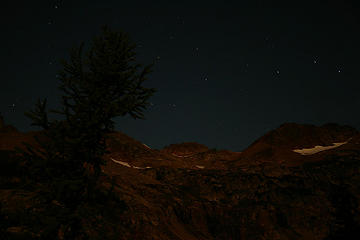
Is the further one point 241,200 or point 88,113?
point 241,200

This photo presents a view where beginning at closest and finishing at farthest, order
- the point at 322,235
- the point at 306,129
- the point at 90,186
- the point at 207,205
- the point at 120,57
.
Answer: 1. the point at 90,186
2. the point at 120,57
3. the point at 322,235
4. the point at 207,205
5. the point at 306,129

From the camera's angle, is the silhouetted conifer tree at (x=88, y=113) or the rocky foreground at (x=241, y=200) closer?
the silhouetted conifer tree at (x=88, y=113)

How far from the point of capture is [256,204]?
2316 cm

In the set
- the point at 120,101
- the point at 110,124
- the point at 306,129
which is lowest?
the point at 110,124

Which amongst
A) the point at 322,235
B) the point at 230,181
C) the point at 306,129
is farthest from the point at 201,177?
the point at 306,129

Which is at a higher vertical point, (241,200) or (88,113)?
(88,113)

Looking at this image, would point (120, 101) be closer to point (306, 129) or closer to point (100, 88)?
point (100, 88)

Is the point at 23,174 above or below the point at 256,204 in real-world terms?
above

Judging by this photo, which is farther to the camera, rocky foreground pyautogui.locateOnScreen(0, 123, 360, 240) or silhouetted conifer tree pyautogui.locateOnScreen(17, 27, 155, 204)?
rocky foreground pyautogui.locateOnScreen(0, 123, 360, 240)

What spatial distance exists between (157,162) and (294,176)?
73.8 ft

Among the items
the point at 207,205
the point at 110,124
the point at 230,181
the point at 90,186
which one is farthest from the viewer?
the point at 230,181

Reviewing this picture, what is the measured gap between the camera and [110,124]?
7.05 metres

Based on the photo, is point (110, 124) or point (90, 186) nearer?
point (90, 186)

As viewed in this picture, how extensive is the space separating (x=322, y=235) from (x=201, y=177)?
43.7 feet
